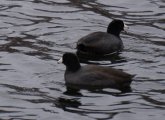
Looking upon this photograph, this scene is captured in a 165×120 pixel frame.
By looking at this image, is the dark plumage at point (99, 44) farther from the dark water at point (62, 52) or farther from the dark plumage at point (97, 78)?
the dark plumage at point (97, 78)

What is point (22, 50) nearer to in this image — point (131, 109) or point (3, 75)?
point (3, 75)

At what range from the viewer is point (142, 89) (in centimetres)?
1534

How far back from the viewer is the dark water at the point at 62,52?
14195mm

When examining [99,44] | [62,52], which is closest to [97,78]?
[62,52]

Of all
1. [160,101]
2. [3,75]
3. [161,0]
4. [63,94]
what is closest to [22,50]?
[3,75]

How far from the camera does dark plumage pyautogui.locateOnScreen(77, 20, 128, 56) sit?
707 inches

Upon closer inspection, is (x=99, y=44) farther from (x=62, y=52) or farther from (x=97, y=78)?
(x=97, y=78)

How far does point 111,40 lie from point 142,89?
11.2 feet

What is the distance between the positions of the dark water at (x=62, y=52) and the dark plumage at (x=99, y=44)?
0.86 feet

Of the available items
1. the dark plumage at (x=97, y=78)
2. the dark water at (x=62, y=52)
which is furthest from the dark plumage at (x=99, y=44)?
the dark plumage at (x=97, y=78)

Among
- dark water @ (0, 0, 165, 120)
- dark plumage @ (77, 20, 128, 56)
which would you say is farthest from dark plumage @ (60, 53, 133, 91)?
dark plumage @ (77, 20, 128, 56)

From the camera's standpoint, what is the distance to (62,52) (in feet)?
58.8

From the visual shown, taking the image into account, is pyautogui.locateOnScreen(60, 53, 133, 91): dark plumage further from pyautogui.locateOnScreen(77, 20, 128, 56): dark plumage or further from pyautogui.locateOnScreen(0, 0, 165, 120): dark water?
pyautogui.locateOnScreen(77, 20, 128, 56): dark plumage

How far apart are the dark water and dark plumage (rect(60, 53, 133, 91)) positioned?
20cm
